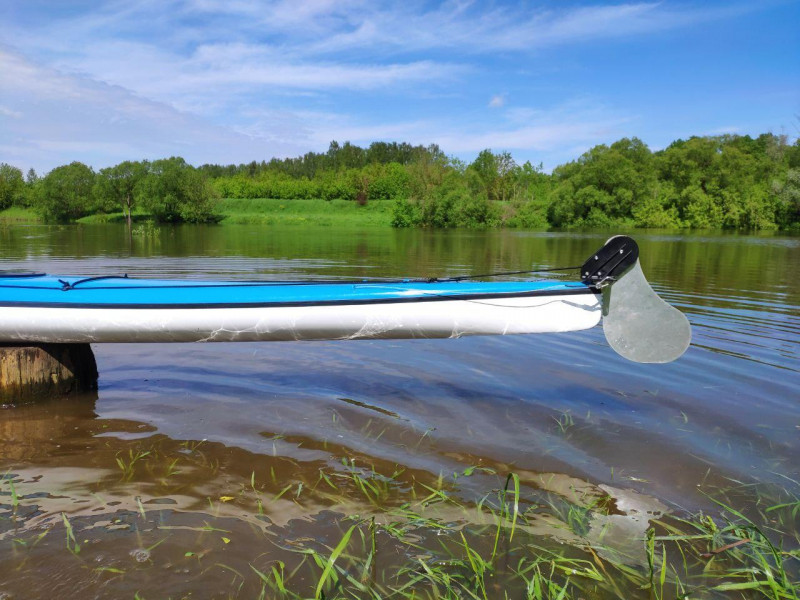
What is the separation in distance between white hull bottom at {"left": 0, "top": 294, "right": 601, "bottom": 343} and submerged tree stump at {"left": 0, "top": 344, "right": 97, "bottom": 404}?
23cm

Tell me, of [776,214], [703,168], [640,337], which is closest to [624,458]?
[640,337]

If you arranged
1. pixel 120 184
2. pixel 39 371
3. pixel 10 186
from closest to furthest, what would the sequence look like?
pixel 39 371 → pixel 120 184 → pixel 10 186

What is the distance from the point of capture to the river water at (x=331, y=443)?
272 cm

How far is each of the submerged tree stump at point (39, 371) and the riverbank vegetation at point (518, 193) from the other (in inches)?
2475

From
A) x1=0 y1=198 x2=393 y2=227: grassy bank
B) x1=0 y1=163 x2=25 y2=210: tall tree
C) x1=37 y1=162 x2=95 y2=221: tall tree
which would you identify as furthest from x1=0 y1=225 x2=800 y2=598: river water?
x1=0 y1=163 x2=25 y2=210: tall tree

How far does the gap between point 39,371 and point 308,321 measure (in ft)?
8.26

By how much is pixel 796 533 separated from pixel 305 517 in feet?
9.03

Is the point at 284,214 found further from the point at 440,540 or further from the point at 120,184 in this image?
the point at 440,540

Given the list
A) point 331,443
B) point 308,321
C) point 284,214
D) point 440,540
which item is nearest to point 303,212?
point 284,214

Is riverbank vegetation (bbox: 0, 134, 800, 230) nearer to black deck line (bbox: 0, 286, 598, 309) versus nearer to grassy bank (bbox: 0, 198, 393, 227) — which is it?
grassy bank (bbox: 0, 198, 393, 227)

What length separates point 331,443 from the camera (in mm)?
3979

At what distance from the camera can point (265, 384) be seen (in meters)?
5.32

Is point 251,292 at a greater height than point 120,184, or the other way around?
point 120,184

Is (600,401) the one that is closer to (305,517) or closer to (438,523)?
(438,523)
